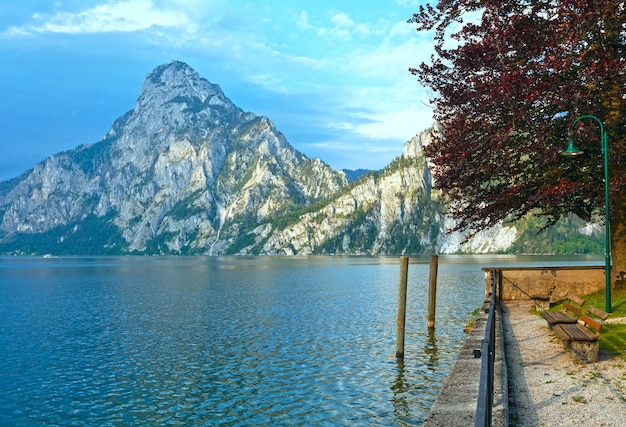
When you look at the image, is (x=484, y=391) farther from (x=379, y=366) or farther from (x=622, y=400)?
(x=379, y=366)

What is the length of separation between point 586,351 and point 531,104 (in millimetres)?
13783

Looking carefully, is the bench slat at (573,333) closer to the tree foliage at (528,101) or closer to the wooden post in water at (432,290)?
the tree foliage at (528,101)

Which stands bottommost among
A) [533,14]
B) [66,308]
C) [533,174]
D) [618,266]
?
[66,308]

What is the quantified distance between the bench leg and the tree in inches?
345

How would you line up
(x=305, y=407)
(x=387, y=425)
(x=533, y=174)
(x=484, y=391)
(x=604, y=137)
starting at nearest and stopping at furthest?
(x=484, y=391) → (x=387, y=425) → (x=305, y=407) → (x=604, y=137) → (x=533, y=174)

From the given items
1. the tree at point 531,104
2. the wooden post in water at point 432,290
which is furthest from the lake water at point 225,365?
the tree at point 531,104

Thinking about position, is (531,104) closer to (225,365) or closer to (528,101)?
(528,101)

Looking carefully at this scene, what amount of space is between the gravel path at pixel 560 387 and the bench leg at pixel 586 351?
24 centimetres

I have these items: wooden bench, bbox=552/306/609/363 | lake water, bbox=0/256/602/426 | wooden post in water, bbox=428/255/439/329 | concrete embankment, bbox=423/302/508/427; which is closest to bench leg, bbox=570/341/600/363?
wooden bench, bbox=552/306/609/363

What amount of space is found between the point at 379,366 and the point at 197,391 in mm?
9574

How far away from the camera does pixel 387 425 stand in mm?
18609

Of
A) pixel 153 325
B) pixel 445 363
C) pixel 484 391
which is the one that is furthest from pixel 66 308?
pixel 484 391

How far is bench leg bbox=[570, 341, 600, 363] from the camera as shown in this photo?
16.7 meters

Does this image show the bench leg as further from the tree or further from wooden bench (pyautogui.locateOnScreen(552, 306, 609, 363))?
the tree
